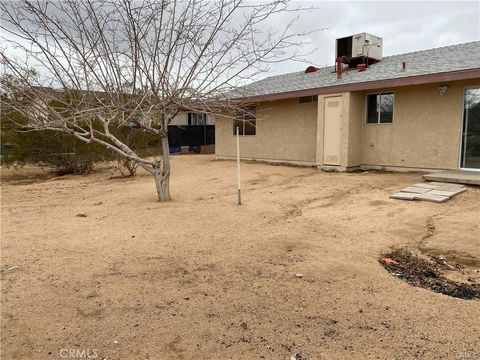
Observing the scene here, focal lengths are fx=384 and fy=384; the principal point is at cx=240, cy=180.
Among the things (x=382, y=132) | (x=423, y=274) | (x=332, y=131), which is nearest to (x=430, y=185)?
(x=382, y=132)

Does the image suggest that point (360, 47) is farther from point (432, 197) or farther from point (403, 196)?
point (432, 197)

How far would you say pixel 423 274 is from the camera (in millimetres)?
3688

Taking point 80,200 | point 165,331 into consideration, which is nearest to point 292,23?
point 165,331

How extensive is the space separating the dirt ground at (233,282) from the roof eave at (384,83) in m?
3.37

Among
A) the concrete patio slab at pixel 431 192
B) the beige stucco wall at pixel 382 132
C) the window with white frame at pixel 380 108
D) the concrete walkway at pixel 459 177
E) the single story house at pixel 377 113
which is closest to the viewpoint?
the concrete patio slab at pixel 431 192

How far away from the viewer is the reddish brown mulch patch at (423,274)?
327 cm

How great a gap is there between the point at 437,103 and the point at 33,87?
30.9ft

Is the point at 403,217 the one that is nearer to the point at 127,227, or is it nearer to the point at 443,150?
the point at 127,227

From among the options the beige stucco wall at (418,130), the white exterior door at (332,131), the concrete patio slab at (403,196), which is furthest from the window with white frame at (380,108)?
the concrete patio slab at (403,196)

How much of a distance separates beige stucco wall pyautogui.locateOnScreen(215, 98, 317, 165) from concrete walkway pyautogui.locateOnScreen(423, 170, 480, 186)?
4841 mm

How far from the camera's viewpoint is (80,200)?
8.32 metres

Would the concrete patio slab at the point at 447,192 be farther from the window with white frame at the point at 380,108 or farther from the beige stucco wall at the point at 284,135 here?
the beige stucco wall at the point at 284,135

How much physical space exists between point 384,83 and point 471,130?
245 cm

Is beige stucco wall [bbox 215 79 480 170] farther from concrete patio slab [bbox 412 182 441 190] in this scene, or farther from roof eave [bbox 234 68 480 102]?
concrete patio slab [bbox 412 182 441 190]
